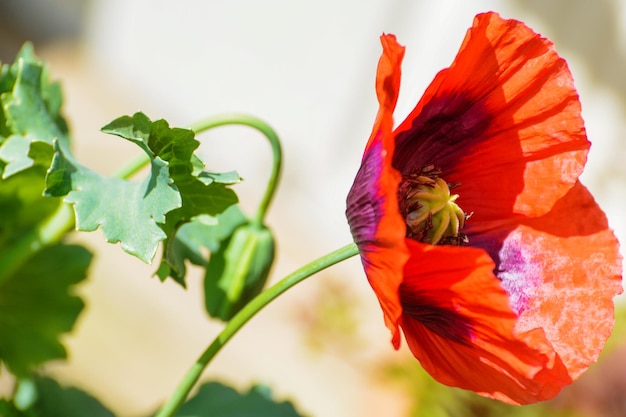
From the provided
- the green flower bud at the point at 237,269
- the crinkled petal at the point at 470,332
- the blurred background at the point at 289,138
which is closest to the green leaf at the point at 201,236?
the green flower bud at the point at 237,269

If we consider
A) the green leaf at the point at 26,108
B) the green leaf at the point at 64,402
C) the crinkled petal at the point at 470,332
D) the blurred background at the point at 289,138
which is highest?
the green leaf at the point at 26,108

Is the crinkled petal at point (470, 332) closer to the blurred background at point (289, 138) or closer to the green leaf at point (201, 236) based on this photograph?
the green leaf at point (201, 236)

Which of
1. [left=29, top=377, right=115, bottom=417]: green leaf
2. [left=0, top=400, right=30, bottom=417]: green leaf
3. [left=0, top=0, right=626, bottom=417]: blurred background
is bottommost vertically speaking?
[left=0, top=0, right=626, bottom=417]: blurred background

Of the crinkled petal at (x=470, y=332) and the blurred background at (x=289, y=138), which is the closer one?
the crinkled petal at (x=470, y=332)

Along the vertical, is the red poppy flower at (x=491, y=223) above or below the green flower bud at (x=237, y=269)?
above

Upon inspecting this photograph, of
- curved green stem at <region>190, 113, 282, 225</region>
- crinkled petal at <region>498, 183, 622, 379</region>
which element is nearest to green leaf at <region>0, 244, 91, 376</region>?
curved green stem at <region>190, 113, 282, 225</region>

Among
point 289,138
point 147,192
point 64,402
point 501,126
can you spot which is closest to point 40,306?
point 64,402

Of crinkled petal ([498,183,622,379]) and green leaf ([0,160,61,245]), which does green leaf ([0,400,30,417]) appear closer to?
green leaf ([0,160,61,245])
